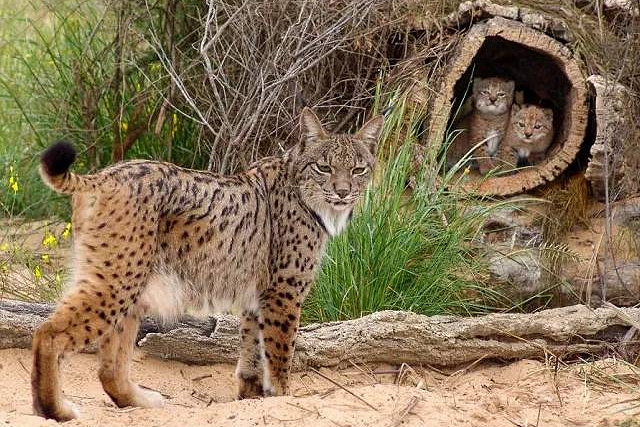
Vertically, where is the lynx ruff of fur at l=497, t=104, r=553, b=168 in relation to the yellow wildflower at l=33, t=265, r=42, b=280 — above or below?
above

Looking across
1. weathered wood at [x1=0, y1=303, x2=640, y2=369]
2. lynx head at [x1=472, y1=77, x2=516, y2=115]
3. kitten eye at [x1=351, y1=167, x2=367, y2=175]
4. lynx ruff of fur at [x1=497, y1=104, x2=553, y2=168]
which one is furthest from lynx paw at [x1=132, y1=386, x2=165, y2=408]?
lynx head at [x1=472, y1=77, x2=516, y2=115]

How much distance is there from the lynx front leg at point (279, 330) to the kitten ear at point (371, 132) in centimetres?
97

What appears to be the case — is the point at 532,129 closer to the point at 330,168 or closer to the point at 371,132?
the point at 371,132

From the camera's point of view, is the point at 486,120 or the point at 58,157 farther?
the point at 486,120

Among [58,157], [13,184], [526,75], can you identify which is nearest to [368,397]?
[58,157]

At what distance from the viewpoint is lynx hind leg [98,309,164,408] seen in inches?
203

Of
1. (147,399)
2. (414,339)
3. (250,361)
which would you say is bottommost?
(147,399)

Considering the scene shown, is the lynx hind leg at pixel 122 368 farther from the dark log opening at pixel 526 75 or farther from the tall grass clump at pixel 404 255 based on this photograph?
the dark log opening at pixel 526 75

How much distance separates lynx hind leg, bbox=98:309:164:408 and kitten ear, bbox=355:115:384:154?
5.01 feet

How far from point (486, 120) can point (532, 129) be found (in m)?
0.51

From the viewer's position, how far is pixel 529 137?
9.02m

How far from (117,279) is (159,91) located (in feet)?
11.1

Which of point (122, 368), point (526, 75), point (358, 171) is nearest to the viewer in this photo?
point (122, 368)

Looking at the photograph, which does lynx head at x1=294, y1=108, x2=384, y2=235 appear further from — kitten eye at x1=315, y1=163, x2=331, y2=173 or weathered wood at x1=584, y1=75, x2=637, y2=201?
weathered wood at x1=584, y1=75, x2=637, y2=201
